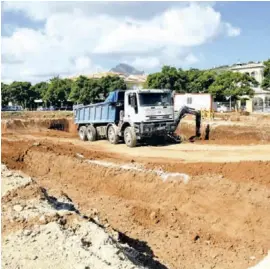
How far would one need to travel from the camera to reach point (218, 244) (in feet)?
36.6

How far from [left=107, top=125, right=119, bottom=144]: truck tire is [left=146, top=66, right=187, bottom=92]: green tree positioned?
3912 centimetres

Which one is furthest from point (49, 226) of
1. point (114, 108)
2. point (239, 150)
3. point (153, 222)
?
point (114, 108)

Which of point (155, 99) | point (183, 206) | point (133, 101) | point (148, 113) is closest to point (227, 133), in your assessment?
point (155, 99)

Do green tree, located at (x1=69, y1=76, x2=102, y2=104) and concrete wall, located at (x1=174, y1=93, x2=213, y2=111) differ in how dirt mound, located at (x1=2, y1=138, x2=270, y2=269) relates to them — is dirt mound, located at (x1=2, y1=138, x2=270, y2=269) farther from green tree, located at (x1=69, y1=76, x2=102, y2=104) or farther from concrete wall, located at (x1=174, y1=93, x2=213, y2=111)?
green tree, located at (x1=69, y1=76, x2=102, y2=104)

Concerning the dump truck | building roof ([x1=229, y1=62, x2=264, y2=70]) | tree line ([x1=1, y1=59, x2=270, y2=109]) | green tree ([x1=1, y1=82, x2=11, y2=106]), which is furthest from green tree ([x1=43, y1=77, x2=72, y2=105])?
the dump truck

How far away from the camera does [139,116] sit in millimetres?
22016

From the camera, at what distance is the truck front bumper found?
22.3 m

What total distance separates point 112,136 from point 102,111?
1736mm

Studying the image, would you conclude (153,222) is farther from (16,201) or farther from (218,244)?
→ (16,201)

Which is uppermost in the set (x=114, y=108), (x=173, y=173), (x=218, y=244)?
(x=114, y=108)

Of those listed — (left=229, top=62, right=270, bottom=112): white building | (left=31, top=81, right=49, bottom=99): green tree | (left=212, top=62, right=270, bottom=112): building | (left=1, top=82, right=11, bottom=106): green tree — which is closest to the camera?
(left=212, top=62, right=270, bottom=112): building

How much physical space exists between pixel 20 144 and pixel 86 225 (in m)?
15.9

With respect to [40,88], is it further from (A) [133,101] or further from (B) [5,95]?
(A) [133,101]

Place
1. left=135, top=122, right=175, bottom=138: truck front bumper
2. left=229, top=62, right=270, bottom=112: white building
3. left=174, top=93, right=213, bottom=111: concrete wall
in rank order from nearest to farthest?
left=135, top=122, right=175, bottom=138: truck front bumper, left=174, top=93, right=213, bottom=111: concrete wall, left=229, top=62, right=270, bottom=112: white building
